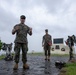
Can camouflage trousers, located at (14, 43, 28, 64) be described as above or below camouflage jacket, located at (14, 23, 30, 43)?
below

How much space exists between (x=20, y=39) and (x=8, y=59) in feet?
21.5

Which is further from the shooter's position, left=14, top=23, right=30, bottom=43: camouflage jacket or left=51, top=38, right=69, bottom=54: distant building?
left=51, top=38, right=69, bottom=54: distant building

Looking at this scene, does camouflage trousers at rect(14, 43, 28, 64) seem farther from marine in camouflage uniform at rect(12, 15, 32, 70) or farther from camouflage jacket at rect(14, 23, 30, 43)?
camouflage jacket at rect(14, 23, 30, 43)

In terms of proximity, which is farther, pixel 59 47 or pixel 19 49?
pixel 59 47

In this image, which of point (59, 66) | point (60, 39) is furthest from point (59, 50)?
point (59, 66)

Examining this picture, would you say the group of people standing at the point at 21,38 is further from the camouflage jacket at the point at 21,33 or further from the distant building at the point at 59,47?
the distant building at the point at 59,47

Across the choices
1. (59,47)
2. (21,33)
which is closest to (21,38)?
(21,33)

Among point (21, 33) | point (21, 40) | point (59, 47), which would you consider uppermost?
point (59, 47)

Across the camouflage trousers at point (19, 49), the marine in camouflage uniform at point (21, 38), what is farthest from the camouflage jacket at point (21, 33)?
the camouflage trousers at point (19, 49)

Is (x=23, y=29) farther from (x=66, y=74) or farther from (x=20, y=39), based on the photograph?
(x=66, y=74)

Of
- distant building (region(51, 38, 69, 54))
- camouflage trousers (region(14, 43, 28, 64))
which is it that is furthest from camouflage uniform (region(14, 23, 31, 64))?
distant building (region(51, 38, 69, 54))

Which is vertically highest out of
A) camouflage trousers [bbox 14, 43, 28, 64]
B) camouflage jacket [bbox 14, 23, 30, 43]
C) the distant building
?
the distant building

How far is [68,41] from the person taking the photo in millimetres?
18547

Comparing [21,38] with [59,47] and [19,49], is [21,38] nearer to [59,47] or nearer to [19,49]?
[19,49]
